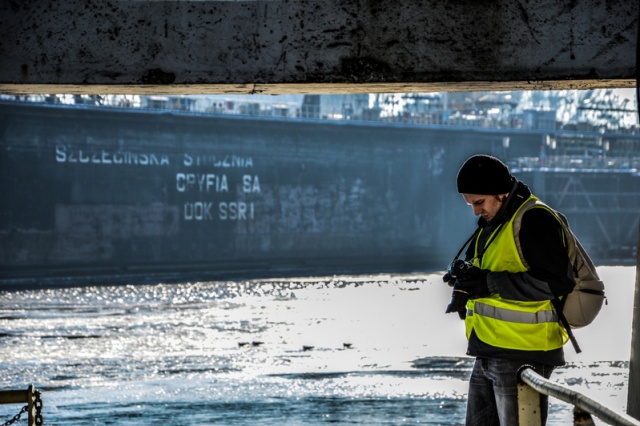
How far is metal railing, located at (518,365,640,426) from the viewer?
2385mm

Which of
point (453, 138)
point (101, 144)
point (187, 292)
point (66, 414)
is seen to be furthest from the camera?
point (453, 138)

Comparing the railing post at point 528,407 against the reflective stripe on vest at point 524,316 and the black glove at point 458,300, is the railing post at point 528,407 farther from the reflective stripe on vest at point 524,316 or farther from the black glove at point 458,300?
the black glove at point 458,300

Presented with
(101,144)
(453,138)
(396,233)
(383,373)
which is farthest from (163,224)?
(383,373)

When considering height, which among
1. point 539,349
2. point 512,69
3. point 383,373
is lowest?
point 383,373

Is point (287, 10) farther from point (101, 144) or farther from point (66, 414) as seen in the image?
point (101, 144)

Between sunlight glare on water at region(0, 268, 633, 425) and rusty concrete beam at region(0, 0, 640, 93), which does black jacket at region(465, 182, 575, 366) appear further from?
sunlight glare on water at region(0, 268, 633, 425)

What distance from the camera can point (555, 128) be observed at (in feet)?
219

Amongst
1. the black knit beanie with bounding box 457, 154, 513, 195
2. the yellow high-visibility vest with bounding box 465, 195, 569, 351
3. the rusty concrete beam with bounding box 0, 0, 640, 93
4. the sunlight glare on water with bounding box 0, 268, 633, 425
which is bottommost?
the sunlight glare on water with bounding box 0, 268, 633, 425

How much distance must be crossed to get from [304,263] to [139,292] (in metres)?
19.1

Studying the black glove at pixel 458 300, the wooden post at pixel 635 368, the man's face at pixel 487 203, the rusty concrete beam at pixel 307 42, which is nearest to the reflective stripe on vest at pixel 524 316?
the black glove at pixel 458 300

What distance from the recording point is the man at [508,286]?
3674 mm

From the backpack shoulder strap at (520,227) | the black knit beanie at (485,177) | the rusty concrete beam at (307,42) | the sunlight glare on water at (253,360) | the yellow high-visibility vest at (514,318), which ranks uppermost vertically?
the rusty concrete beam at (307,42)

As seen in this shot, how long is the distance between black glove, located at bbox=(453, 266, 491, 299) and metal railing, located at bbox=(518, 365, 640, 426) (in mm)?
340

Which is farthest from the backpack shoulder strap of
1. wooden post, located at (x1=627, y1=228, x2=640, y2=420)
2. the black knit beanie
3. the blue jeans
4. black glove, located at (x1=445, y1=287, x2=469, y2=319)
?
wooden post, located at (x1=627, y1=228, x2=640, y2=420)
